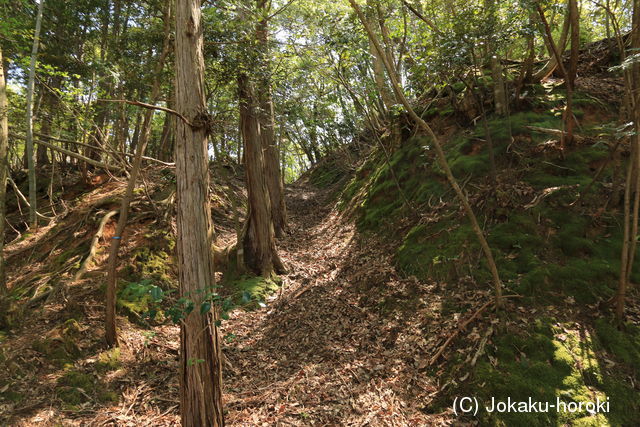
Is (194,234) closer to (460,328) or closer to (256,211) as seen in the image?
(460,328)

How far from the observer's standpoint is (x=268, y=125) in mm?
8094

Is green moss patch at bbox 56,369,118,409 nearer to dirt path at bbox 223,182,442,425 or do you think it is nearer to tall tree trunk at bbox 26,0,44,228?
dirt path at bbox 223,182,442,425

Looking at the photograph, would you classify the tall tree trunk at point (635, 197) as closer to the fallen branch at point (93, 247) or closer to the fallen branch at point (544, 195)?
the fallen branch at point (544, 195)

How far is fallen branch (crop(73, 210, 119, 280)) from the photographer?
6.10 meters

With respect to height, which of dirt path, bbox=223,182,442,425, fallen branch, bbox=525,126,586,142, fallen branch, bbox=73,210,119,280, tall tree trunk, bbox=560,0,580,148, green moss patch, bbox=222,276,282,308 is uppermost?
tall tree trunk, bbox=560,0,580,148

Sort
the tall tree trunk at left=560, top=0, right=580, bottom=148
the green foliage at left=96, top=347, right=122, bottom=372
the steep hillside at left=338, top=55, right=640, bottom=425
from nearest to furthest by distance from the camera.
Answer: the steep hillside at left=338, top=55, right=640, bottom=425 < the green foliage at left=96, top=347, right=122, bottom=372 < the tall tree trunk at left=560, top=0, right=580, bottom=148

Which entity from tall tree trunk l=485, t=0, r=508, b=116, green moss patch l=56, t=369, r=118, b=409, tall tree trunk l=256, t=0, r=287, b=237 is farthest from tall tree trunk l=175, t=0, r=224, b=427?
tall tree trunk l=485, t=0, r=508, b=116

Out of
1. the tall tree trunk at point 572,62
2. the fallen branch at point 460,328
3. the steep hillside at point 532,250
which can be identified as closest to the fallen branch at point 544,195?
the steep hillside at point 532,250

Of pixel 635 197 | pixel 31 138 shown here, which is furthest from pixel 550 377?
pixel 31 138

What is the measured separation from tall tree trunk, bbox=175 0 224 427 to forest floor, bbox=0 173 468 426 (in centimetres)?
43

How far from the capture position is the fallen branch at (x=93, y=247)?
20.0ft

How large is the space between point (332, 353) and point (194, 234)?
10.2 ft

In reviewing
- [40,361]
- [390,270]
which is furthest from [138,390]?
[390,270]

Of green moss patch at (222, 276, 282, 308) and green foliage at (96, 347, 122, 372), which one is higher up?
green moss patch at (222, 276, 282, 308)
